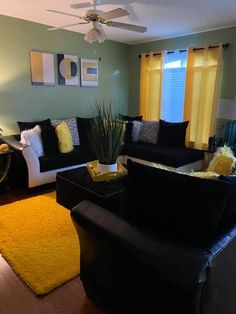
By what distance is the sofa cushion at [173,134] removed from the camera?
426 cm

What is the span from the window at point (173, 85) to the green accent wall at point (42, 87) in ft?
3.45

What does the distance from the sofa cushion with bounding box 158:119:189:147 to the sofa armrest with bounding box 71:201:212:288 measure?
3.02m

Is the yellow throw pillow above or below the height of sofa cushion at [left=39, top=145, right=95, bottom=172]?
above

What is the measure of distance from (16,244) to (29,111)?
2371 millimetres

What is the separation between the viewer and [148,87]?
5.12 metres

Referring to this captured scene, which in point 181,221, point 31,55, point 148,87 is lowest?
point 181,221

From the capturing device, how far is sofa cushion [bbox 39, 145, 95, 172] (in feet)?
11.3

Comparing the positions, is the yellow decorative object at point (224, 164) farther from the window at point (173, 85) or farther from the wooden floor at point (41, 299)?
the window at point (173, 85)

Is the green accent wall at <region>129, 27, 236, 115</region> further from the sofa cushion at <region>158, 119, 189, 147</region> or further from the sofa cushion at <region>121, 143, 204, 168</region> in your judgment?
the sofa cushion at <region>121, 143, 204, 168</region>

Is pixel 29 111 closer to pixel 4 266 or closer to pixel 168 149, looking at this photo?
pixel 168 149

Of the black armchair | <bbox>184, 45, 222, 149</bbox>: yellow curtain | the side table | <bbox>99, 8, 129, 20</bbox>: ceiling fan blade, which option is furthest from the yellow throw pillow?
the black armchair

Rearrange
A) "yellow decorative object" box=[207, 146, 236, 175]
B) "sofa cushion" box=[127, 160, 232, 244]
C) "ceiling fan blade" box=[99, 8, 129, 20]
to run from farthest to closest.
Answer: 1. "ceiling fan blade" box=[99, 8, 129, 20]
2. "yellow decorative object" box=[207, 146, 236, 175]
3. "sofa cushion" box=[127, 160, 232, 244]

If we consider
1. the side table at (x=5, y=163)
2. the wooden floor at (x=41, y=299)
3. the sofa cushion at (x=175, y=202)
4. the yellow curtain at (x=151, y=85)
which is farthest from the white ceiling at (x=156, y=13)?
the wooden floor at (x=41, y=299)

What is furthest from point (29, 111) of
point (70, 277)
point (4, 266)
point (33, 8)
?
point (70, 277)
